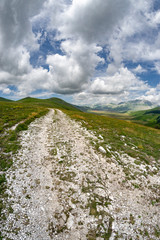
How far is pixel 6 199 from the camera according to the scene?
263 inches

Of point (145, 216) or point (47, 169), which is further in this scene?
point (47, 169)

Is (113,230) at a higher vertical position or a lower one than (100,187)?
lower

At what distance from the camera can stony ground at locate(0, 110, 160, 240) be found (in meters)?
5.72

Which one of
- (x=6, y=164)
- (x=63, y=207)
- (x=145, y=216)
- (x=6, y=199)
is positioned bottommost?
(x=145, y=216)

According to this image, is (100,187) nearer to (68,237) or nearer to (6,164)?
(68,237)

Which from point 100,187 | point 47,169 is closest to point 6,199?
point 47,169

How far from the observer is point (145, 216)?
6898mm

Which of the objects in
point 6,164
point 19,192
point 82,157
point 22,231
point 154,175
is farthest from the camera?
point 82,157

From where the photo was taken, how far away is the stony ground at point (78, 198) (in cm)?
572

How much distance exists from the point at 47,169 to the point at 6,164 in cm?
384

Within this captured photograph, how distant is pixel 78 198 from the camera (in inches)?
289

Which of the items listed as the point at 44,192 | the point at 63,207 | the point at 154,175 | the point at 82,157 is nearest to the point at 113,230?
the point at 63,207

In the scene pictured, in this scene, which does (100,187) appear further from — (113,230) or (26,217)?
(26,217)

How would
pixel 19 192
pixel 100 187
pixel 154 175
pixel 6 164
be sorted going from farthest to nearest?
pixel 154 175 → pixel 6 164 → pixel 100 187 → pixel 19 192
